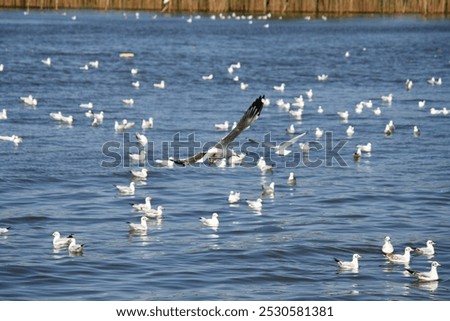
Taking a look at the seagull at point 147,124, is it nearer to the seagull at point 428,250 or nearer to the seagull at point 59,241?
the seagull at point 59,241

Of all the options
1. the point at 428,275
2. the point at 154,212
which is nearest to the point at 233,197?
the point at 154,212

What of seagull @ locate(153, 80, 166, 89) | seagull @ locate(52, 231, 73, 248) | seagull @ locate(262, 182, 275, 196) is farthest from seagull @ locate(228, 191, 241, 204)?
seagull @ locate(153, 80, 166, 89)

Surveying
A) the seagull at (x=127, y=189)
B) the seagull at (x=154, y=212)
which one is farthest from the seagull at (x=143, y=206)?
the seagull at (x=127, y=189)

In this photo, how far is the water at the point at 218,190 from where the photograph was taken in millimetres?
17859

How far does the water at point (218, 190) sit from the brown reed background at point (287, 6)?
74.7 ft

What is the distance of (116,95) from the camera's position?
1582 inches

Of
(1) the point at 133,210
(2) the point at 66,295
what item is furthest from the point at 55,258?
(1) the point at 133,210

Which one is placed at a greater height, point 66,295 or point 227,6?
point 227,6

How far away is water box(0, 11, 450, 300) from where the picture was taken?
1786cm

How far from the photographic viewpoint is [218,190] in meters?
25.0

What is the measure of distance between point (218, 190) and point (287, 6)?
175 feet

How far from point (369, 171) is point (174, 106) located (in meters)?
11.1

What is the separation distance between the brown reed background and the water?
74.7 ft
